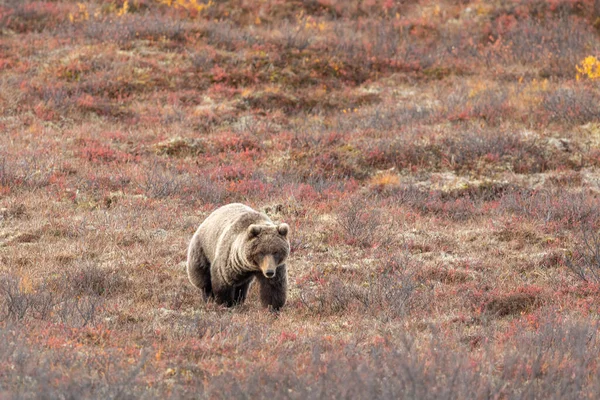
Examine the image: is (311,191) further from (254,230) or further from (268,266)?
(268,266)

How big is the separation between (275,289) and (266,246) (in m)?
0.81

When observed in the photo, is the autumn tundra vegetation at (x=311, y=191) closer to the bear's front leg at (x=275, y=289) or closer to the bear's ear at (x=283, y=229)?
the bear's front leg at (x=275, y=289)

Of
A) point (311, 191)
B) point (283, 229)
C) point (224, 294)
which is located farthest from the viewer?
point (311, 191)

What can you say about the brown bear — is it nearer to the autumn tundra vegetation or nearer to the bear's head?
the bear's head

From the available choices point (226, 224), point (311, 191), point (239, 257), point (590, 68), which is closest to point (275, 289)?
point (239, 257)

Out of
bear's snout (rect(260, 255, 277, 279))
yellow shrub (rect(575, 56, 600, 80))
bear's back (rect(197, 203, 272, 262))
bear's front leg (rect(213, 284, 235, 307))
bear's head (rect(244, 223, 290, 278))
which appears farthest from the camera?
yellow shrub (rect(575, 56, 600, 80))

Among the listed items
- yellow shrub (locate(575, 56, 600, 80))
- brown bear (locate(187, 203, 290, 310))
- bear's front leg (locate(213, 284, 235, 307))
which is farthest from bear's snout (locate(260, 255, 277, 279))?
yellow shrub (locate(575, 56, 600, 80))

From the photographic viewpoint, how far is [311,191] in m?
13.8

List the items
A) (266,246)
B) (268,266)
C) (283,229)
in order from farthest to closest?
(283,229) < (266,246) < (268,266)

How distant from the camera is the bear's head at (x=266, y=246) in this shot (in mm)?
7836

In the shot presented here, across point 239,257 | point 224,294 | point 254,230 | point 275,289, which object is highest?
point 254,230

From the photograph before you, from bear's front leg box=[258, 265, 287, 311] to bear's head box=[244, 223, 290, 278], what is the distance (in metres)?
0.35

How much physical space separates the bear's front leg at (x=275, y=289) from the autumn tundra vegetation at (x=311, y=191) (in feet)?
0.62

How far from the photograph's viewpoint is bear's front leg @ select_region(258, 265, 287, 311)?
8430 millimetres
